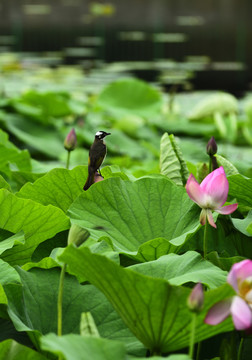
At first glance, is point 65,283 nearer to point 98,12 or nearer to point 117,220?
point 117,220

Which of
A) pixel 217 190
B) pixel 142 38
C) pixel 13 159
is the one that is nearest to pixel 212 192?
pixel 217 190

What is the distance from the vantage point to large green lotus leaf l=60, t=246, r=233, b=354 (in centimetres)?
56

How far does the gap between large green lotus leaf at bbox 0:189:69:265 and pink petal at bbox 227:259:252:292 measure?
0.30 meters

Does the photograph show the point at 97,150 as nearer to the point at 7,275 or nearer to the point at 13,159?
the point at 7,275

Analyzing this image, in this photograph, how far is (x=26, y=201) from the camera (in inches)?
30.6

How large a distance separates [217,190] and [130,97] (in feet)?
8.04

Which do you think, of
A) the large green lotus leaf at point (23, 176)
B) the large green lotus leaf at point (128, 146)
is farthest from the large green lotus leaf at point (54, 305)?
the large green lotus leaf at point (128, 146)

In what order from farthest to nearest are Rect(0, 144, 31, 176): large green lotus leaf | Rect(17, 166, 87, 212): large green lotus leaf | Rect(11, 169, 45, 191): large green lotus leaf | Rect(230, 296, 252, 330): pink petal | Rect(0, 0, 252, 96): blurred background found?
Rect(0, 0, 252, 96): blurred background → Rect(0, 144, 31, 176): large green lotus leaf → Rect(11, 169, 45, 191): large green lotus leaf → Rect(17, 166, 87, 212): large green lotus leaf → Rect(230, 296, 252, 330): pink petal

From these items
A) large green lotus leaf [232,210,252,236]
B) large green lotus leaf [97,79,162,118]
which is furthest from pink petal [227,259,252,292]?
large green lotus leaf [97,79,162,118]

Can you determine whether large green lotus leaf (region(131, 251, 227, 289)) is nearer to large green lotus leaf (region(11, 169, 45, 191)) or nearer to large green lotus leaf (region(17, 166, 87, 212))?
large green lotus leaf (region(17, 166, 87, 212))

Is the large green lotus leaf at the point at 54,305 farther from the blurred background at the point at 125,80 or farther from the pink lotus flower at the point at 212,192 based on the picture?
the blurred background at the point at 125,80

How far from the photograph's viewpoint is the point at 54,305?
2.17 ft

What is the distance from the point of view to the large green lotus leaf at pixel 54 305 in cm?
64

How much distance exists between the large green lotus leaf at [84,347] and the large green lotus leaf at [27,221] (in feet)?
0.91
